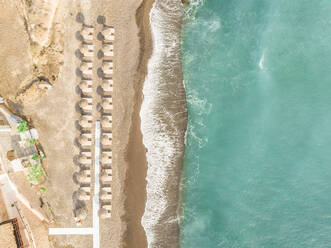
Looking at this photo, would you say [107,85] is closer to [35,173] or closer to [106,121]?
[106,121]

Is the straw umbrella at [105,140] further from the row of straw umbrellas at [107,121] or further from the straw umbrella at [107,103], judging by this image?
the straw umbrella at [107,103]

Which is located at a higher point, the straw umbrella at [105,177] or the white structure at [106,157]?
the white structure at [106,157]

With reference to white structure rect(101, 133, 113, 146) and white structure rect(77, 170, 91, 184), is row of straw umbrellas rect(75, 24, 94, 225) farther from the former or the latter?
white structure rect(101, 133, 113, 146)

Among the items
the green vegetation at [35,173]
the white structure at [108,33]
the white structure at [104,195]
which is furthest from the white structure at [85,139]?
the white structure at [108,33]

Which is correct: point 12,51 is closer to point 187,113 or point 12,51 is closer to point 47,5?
point 47,5

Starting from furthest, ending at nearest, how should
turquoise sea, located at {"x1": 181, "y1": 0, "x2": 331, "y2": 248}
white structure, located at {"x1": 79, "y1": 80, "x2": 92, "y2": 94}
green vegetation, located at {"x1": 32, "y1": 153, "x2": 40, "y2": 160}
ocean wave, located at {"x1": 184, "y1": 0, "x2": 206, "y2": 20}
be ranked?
ocean wave, located at {"x1": 184, "y1": 0, "x2": 206, "y2": 20} < turquoise sea, located at {"x1": 181, "y1": 0, "x2": 331, "y2": 248} < white structure, located at {"x1": 79, "y1": 80, "x2": 92, "y2": 94} < green vegetation, located at {"x1": 32, "y1": 153, "x2": 40, "y2": 160}

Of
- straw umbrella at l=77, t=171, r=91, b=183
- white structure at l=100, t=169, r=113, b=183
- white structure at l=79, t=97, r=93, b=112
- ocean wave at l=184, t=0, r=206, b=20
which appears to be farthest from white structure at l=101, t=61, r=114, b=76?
straw umbrella at l=77, t=171, r=91, b=183

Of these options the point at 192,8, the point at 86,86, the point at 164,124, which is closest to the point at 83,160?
the point at 86,86
